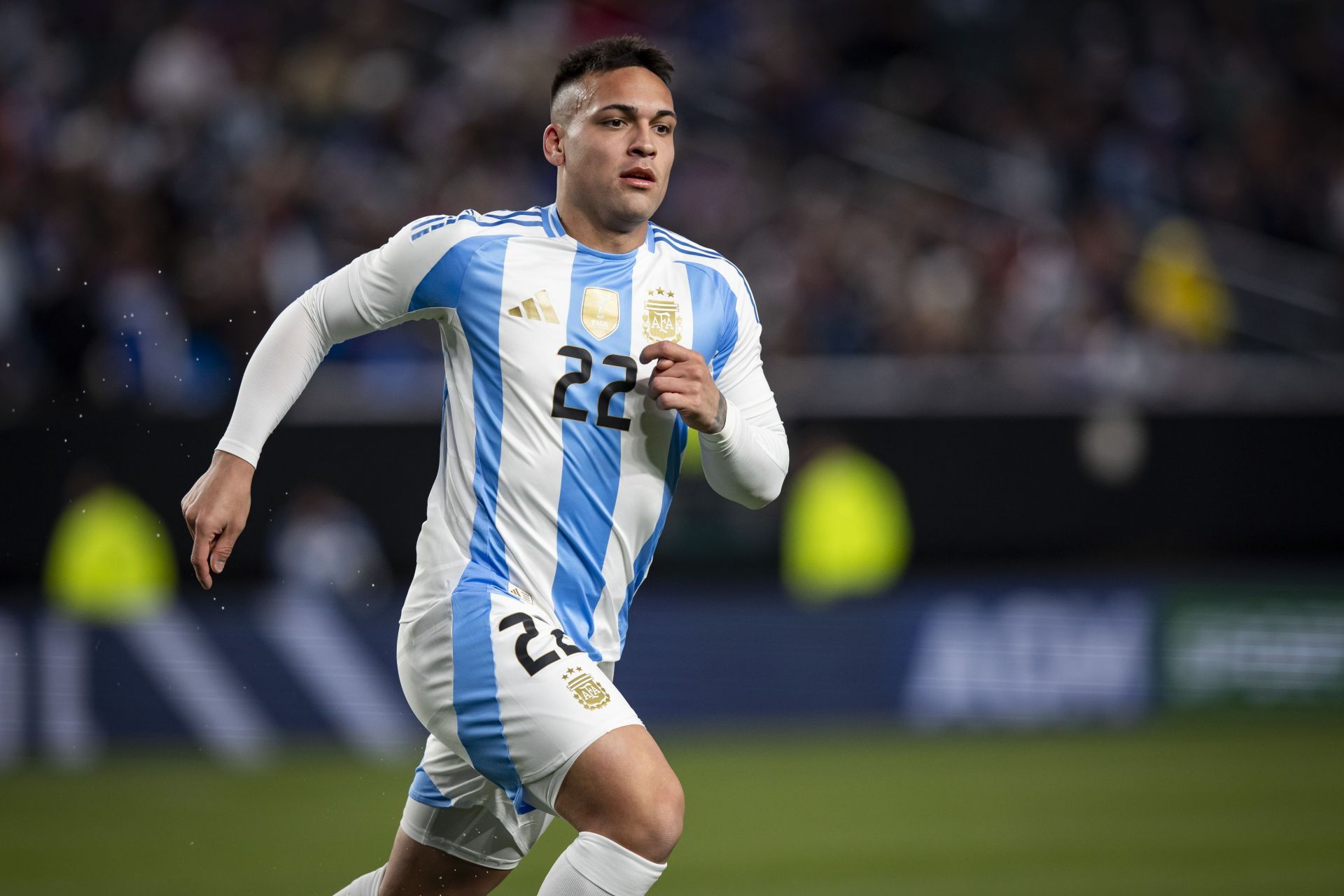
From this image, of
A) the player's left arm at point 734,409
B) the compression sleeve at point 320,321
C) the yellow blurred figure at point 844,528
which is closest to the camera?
the player's left arm at point 734,409

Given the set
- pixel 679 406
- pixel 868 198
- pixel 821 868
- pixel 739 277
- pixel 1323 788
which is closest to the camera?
pixel 679 406

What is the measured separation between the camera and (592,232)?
15.4ft

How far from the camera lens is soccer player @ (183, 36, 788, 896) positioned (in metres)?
4.27

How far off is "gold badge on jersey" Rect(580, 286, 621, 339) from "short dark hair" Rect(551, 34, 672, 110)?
541 millimetres

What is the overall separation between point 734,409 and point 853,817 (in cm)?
619

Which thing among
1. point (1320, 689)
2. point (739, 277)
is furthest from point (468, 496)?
point (1320, 689)

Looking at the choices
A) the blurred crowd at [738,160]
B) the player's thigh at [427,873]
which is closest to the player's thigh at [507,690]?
the player's thigh at [427,873]

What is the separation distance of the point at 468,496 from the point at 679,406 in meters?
0.66

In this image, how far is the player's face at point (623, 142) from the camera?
4.55 meters

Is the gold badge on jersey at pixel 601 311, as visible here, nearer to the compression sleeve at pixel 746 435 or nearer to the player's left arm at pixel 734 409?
the player's left arm at pixel 734 409

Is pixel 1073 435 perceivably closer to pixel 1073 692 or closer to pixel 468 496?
pixel 1073 692

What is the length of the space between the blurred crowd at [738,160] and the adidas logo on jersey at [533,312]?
25.8 ft

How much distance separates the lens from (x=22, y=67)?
48.9 feet

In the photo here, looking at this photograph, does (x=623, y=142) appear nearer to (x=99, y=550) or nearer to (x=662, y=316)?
(x=662, y=316)
